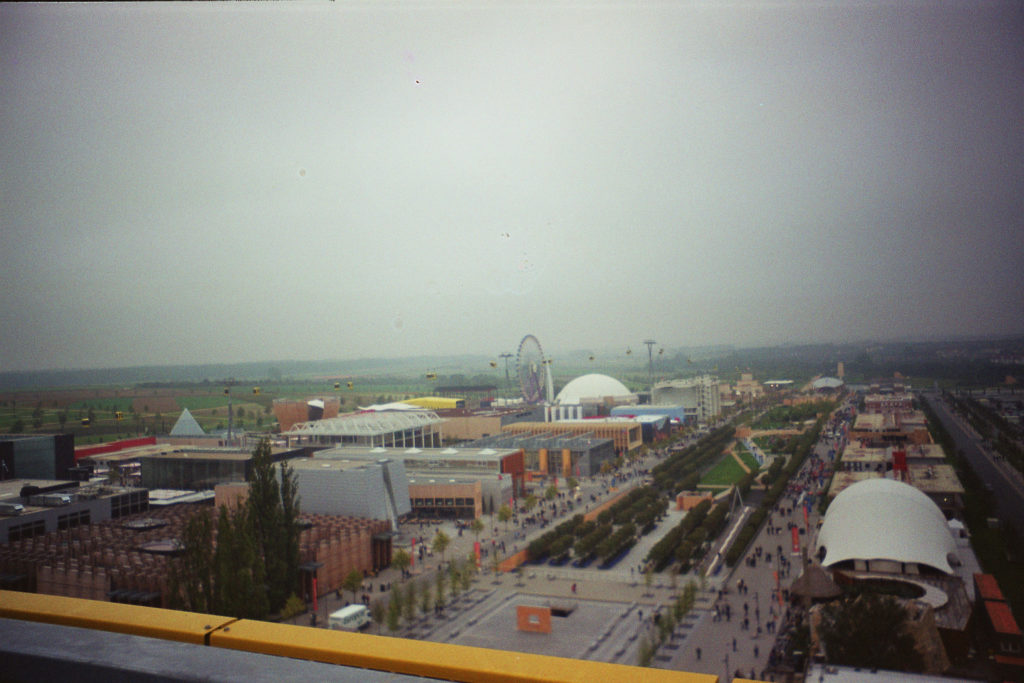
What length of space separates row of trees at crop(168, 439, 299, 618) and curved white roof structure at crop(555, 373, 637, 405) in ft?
53.2

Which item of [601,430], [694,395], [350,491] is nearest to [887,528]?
[350,491]

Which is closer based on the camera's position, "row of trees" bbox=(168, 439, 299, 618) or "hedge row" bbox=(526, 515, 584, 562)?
"row of trees" bbox=(168, 439, 299, 618)

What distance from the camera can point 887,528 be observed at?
5664 millimetres

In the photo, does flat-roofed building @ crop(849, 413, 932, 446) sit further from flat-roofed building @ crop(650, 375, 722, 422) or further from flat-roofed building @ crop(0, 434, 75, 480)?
flat-roofed building @ crop(0, 434, 75, 480)

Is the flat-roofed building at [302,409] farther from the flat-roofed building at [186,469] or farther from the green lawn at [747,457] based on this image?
the green lawn at [747,457]

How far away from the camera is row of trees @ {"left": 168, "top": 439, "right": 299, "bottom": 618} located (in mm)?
5008

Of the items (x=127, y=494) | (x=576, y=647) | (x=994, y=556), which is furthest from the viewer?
(x=127, y=494)

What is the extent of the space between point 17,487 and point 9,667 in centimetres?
779

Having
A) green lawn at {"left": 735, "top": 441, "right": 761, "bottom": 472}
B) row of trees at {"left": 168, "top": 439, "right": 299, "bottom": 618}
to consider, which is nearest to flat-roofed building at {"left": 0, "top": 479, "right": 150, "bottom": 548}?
row of trees at {"left": 168, "top": 439, "right": 299, "bottom": 618}

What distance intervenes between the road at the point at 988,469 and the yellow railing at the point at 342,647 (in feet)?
22.5

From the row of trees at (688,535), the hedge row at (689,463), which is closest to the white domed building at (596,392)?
the hedge row at (689,463)

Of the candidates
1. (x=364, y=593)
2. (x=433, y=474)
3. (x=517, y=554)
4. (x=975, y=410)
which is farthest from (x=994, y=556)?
(x=433, y=474)

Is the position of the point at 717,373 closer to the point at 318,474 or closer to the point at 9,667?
the point at 318,474

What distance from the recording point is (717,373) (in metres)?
10.4
